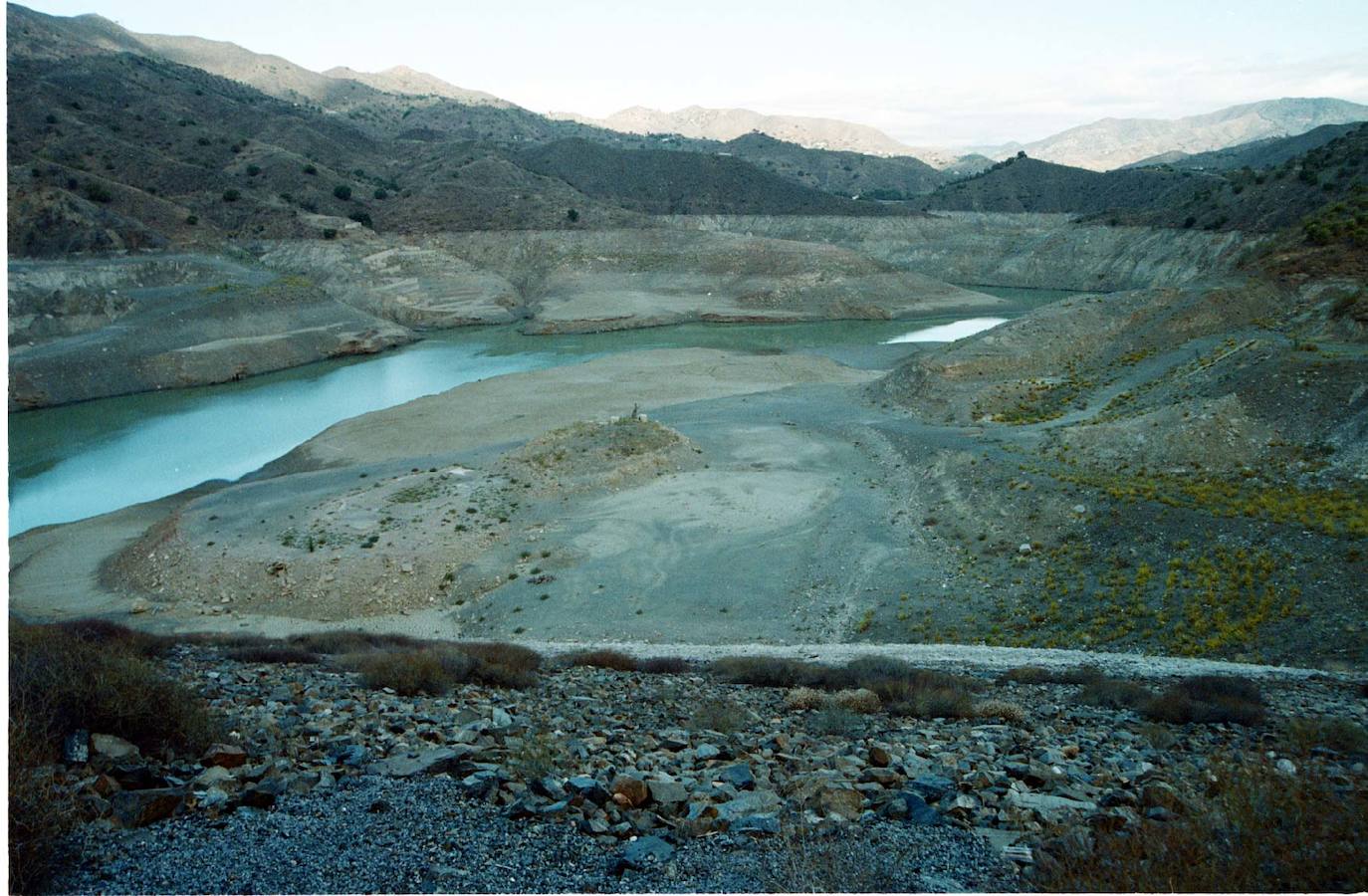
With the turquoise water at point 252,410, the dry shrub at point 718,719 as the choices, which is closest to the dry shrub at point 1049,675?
the dry shrub at point 718,719

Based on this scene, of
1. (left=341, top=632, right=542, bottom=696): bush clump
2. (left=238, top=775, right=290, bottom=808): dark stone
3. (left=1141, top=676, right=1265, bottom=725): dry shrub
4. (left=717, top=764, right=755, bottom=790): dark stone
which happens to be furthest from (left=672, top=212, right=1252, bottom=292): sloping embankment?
(left=238, top=775, right=290, bottom=808): dark stone

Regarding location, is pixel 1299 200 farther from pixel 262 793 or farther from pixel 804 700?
pixel 262 793

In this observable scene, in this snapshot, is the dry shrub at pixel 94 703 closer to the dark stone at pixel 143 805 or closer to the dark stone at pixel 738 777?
the dark stone at pixel 143 805

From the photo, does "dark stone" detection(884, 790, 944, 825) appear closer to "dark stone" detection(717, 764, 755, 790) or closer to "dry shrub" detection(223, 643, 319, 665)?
"dark stone" detection(717, 764, 755, 790)

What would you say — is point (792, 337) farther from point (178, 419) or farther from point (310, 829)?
point (310, 829)

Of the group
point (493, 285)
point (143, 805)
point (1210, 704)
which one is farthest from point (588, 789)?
point (493, 285)

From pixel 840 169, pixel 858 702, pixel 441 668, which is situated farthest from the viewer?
pixel 840 169
